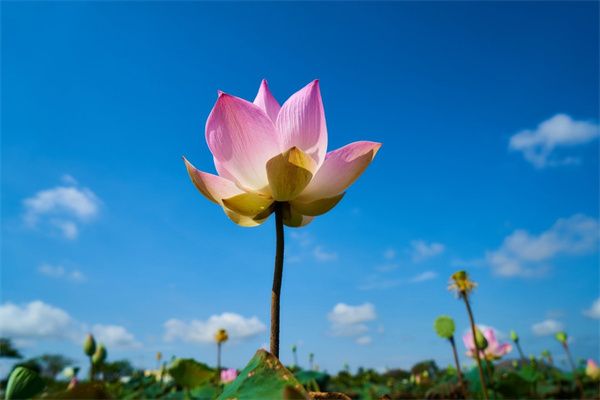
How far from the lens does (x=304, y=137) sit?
0.66 meters

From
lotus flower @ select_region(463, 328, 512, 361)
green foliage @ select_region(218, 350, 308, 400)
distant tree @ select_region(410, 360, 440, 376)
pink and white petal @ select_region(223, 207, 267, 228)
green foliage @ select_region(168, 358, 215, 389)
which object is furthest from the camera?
distant tree @ select_region(410, 360, 440, 376)

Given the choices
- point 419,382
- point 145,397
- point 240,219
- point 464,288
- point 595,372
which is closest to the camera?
point 240,219

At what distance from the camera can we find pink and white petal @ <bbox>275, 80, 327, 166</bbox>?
0.64m

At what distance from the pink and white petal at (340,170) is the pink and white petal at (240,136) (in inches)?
2.9

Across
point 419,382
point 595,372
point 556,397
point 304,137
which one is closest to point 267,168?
point 304,137

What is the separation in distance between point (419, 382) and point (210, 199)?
5.76 m

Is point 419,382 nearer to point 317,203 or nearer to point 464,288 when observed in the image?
point 464,288

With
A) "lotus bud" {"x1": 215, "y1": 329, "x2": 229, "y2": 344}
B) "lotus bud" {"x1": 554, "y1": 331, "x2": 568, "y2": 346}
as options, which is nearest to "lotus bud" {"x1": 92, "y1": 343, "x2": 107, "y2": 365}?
"lotus bud" {"x1": 215, "y1": 329, "x2": 229, "y2": 344}

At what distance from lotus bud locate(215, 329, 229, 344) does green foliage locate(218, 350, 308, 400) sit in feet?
10.2

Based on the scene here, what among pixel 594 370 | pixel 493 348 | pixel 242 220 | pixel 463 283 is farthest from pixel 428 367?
pixel 242 220

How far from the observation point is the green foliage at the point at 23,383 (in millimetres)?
610

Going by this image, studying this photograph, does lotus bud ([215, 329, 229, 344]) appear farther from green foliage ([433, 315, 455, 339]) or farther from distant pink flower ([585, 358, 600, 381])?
distant pink flower ([585, 358, 600, 381])

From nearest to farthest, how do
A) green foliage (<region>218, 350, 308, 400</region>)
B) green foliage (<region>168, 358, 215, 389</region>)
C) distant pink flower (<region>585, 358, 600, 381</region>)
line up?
green foliage (<region>218, 350, 308, 400</region>)
green foliage (<region>168, 358, 215, 389</region>)
distant pink flower (<region>585, 358, 600, 381</region>)

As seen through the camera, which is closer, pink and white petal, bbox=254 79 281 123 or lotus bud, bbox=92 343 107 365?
pink and white petal, bbox=254 79 281 123
